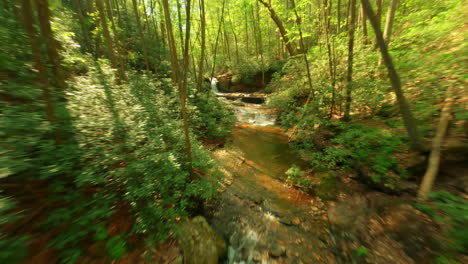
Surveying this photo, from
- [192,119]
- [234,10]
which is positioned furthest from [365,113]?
[234,10]

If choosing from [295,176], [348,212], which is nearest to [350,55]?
[295,176]

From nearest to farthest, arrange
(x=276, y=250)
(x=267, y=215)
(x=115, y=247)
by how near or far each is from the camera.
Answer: (x=115, y=247) → (x=276, y=250) → (x=267, y=215)

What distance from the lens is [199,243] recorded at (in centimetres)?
316

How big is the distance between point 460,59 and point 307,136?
4505mm

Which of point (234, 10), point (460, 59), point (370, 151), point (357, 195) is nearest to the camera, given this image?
point (460, 59)

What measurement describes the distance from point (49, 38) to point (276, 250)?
20.8 feet

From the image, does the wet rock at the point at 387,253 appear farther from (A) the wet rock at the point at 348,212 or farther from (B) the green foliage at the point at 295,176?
(B) the green foliage at the point at 295,176

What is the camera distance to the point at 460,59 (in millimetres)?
3203

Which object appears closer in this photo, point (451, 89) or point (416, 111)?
point (451, 89)

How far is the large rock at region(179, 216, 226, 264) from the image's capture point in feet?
9.74

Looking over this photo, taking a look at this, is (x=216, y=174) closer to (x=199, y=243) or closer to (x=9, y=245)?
(x=199, y=243)

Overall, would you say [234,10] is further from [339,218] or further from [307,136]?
[339,218]

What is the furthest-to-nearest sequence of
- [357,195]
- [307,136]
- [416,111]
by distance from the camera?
1. [307,136]
2. [357,195]
3. [416,111]

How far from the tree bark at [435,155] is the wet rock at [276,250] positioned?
9.43 ft
